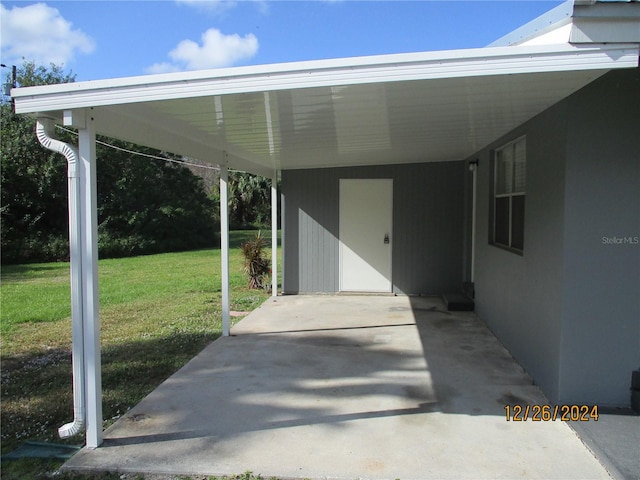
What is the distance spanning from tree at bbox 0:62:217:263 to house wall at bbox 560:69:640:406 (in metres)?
16.1

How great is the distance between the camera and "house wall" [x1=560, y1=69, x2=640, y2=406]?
3.21 metres

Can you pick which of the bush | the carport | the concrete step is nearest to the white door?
the concrete step

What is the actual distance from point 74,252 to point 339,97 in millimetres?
1974

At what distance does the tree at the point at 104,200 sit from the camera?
637 inches

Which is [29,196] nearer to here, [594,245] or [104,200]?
[104,200]

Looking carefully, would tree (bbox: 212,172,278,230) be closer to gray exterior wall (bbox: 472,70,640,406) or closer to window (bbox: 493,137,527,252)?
window (bbox: 493,137,527,252)

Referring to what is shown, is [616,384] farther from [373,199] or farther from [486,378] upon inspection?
[373,199]

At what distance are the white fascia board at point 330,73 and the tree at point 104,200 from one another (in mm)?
14650

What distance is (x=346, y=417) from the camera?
11.2 feet

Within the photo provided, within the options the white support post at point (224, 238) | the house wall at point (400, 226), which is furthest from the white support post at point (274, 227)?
the white support post at point (224, 238)

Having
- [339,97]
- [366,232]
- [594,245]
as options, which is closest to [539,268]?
[594,245]

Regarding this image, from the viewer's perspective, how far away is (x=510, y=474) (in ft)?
8.57

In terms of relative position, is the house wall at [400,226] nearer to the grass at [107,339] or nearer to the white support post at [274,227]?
the white support post at [274,227]

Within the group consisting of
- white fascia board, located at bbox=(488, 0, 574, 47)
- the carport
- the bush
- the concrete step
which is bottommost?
the concrete step
